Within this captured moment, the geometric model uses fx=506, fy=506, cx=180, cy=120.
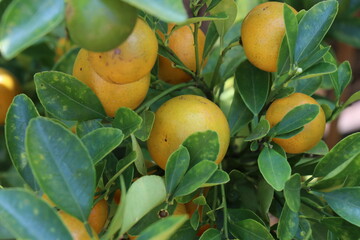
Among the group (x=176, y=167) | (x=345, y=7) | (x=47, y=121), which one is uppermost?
(x=47, y=121)

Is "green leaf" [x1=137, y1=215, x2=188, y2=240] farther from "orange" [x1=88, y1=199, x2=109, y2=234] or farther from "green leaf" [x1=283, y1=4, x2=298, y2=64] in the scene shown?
"green leaf" [x1=283, y1=4, x2=298, y2=64]

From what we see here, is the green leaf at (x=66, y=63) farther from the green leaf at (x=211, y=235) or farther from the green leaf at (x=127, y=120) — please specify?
the green leaf at (x=211, y=235)

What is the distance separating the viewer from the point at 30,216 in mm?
443

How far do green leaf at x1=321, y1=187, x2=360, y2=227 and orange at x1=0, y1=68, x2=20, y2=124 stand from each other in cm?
62

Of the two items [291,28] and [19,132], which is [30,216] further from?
[291,28]

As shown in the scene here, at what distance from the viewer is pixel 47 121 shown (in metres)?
0.47

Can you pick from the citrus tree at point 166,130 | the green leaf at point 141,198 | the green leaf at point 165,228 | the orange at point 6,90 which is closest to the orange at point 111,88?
the citrus tree at point 166,130

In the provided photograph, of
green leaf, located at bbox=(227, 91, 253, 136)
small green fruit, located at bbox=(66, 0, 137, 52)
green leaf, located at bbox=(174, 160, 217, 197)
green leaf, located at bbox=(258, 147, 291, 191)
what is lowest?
green leaf, located at bbox=(227, 91, 253, 136)

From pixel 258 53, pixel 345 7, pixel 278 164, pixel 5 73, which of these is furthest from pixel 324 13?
pixel 5 73

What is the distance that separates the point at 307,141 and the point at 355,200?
0.34ft

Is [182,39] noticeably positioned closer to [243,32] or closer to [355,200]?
[243,32]

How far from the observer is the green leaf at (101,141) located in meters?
0.52

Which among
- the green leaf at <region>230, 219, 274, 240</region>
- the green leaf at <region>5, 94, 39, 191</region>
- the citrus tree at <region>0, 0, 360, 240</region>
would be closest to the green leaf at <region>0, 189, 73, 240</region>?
the citrus tree at <region>0, 0, 360, 240</region>

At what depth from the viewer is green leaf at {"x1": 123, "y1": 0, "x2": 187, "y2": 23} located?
0.39 m
